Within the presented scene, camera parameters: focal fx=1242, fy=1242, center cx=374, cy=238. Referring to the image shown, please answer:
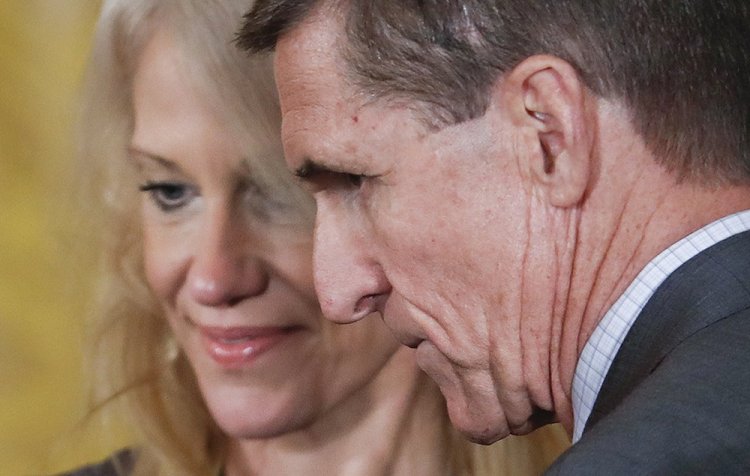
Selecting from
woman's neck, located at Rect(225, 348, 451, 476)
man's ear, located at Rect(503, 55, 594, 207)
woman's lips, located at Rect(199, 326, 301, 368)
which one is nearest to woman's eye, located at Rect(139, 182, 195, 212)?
woman's lips, located at Rect(199, 326, 301, 368)

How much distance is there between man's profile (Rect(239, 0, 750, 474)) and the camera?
677mm

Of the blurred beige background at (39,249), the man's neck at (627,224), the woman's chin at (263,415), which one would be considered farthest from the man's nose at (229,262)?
the man's neck at (627,224)

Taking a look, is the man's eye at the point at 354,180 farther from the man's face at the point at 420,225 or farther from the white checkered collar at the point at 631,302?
the white checkered collar at the point at 631,302

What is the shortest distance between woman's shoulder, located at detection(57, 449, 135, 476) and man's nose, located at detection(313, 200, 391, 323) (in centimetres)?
72

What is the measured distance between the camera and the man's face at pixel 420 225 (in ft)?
2.37

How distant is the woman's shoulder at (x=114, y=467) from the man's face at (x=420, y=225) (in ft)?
2.36

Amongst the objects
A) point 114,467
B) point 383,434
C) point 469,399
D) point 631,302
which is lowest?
point 114,467

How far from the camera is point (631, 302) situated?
684mm

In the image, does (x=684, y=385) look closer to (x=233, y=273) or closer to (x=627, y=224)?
(x=627, y=224)

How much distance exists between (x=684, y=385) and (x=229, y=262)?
654 millimetres

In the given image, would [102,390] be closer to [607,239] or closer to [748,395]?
[607,239]

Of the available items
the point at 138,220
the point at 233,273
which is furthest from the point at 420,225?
the point at 138,220

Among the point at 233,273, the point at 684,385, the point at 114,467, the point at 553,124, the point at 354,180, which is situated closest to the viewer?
the point at 684,385

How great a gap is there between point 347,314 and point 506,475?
0.52 metres
